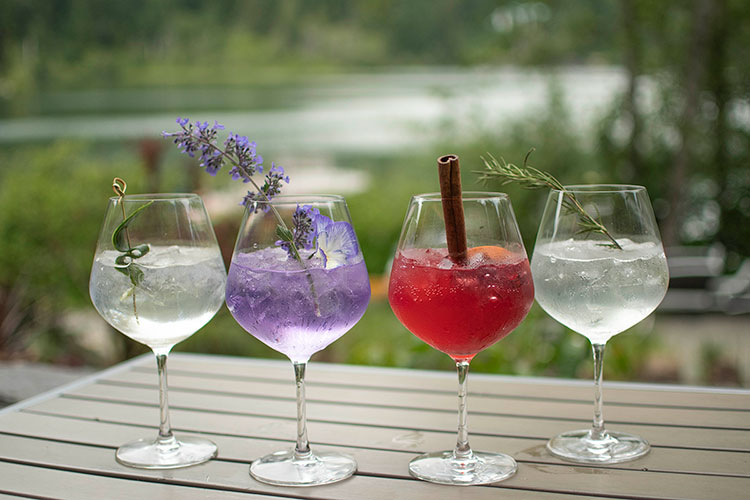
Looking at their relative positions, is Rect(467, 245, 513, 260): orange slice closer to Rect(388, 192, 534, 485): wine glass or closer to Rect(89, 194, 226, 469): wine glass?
Rect(388, 192, 534, 485): wine glass

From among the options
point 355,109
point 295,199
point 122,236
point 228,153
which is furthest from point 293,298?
point 355,109

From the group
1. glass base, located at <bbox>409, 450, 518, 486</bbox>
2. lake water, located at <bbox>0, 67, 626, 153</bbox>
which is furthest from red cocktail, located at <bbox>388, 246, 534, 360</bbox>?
lake water, located at <bbox>0, 67, 626, 153</bbox>

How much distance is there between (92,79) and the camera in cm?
712

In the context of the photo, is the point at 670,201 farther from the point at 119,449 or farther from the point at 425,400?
the point at 119,449

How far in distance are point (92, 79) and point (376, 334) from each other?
346 cm

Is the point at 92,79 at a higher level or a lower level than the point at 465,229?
higher

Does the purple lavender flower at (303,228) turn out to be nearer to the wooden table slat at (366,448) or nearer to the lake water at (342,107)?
the wooden table slat at (366,448)

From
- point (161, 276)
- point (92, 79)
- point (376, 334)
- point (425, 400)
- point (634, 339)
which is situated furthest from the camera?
point (92, 79)

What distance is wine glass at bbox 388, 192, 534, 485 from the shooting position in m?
1.38

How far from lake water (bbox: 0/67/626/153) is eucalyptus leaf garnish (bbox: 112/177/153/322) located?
5653 mm

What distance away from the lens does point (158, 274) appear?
1.49 metres

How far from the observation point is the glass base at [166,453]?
1514 millimetres

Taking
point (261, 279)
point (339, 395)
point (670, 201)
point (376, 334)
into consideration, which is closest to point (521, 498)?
point (261, 279)

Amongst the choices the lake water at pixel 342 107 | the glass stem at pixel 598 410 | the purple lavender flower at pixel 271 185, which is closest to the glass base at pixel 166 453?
the purple lavender flower at pixel 271 185
